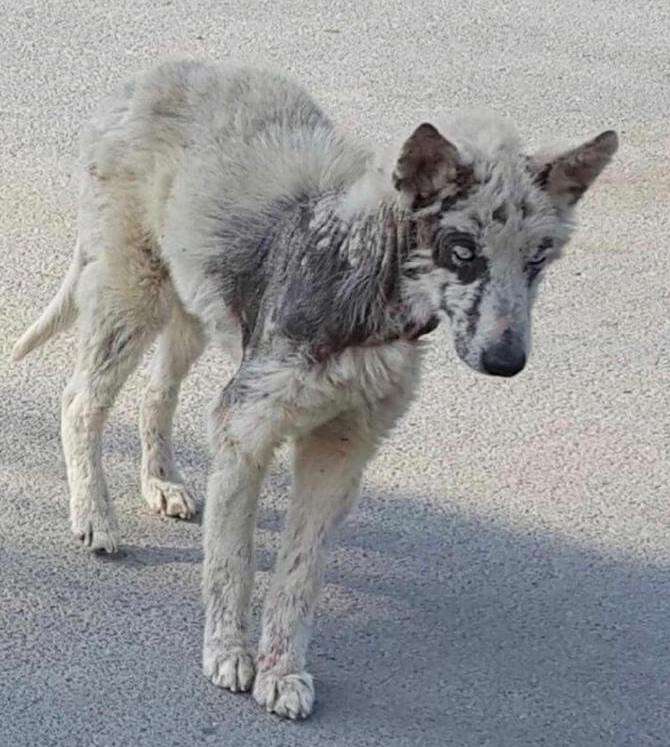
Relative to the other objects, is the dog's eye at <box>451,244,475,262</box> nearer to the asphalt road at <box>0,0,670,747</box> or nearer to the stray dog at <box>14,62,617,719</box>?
the stray dog at <box>14,62,617,719</box>

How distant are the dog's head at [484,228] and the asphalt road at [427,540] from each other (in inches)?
43.8

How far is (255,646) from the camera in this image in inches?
199

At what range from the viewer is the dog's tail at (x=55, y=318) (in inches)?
232

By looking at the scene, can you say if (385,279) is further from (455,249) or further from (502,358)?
(502,358)

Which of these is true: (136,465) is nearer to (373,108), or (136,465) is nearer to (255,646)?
(255,646)

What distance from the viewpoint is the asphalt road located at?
4.85m

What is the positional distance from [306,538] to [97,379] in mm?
1016

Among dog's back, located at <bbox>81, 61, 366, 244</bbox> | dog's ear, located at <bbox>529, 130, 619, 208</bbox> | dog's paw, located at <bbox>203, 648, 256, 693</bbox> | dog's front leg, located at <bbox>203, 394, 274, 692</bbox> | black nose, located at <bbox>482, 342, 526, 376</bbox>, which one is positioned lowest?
dog's paw, located at <bbox>203, 648, 256, 693</bbox>

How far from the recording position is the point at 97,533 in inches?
215

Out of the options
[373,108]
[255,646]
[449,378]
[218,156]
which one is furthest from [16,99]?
[255,646]

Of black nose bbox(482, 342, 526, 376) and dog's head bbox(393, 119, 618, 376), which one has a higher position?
dog's head bbox(393, 119, 618, 376)

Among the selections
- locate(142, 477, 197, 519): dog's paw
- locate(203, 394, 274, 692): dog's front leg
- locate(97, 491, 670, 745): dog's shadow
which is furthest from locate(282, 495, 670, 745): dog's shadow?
locate(142, 477, 197, 519): dog's paw

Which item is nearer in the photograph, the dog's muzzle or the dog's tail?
the dog's muzzle

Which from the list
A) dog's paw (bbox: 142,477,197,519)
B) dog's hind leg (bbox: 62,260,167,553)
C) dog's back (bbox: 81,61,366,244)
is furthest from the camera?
dog's paw (bbox: 142,477,197,519)
